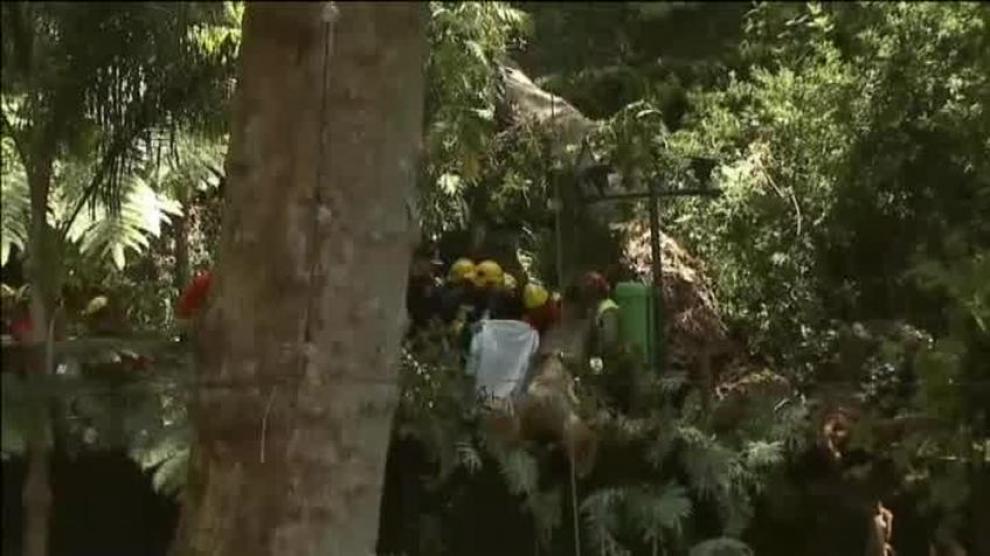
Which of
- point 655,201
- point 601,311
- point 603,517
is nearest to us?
→ point 603,517

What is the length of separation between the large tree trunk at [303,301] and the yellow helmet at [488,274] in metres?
2.89

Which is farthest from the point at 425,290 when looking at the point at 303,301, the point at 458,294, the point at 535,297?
the point at 303,301

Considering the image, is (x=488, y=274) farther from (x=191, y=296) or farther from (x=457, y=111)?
(x=191, y=296)

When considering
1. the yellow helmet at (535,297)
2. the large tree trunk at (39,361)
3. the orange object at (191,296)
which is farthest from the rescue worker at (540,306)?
the large tree trunk at (39,361)

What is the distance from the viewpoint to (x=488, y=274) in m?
6.25

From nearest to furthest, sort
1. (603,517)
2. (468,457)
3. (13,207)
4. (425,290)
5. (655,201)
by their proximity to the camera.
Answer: (13,207), (468,457), (603,517), (425,290), (655,201)

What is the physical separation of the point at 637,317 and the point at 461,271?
73 centimetres

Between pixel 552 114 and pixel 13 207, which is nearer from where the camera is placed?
pixel 13 207

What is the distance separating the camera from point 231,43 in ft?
14.8

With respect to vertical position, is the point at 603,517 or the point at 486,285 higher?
the point at 486,285

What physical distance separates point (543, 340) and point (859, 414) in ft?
3.95

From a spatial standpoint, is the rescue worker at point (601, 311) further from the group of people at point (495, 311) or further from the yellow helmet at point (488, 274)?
the yellow helmet at point (488, 274)

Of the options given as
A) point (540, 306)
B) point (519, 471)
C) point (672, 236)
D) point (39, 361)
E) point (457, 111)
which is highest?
point (457, 111)

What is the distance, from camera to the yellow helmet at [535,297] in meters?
6.09
